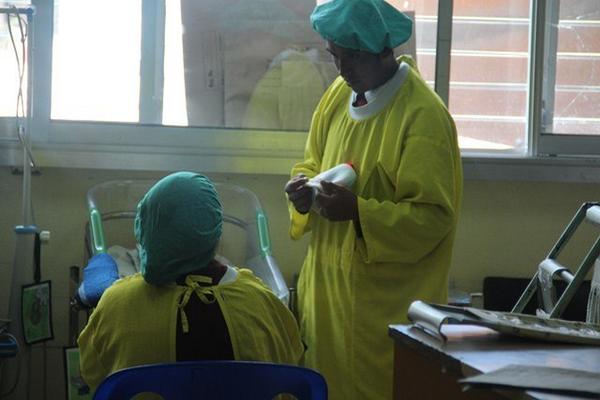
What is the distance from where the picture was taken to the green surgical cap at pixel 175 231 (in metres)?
1.88

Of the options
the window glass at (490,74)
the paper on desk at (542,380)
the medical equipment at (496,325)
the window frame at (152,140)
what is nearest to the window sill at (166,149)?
the window frame at (152,140)

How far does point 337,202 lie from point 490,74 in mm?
1485

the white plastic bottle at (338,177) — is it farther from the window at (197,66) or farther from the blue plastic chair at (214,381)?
the window at (197,66)

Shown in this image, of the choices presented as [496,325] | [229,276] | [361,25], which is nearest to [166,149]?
[361,25]

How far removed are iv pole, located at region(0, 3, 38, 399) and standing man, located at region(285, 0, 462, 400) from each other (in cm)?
95

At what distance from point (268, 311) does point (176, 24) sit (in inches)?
67.0

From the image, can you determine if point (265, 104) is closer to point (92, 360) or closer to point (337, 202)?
point (337, 202)

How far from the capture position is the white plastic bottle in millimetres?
2324

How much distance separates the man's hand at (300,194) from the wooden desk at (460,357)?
79cm

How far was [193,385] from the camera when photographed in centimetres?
164

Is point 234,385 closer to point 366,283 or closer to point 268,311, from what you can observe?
point 268,311

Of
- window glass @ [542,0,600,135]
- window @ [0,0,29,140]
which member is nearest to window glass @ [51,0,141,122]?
window @ [0,0,29,140]

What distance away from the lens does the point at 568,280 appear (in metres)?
2.05

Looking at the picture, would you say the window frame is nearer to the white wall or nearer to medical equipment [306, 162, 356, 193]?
the white wall
